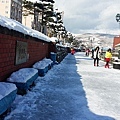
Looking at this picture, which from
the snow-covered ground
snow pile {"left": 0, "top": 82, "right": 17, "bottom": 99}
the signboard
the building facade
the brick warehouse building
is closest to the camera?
snow pile {"left": 0, "top": 82, "right": 17, "bottom": 99}

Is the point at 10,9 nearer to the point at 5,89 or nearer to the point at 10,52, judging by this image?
the point at 10,52

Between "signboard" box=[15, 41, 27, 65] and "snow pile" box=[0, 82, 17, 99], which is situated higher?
"signboard" box=[15, 41, 27, 65]

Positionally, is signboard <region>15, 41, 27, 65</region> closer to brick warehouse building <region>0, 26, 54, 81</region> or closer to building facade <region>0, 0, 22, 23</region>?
brick warehouse building <region>0, 26, 54, 81</region>

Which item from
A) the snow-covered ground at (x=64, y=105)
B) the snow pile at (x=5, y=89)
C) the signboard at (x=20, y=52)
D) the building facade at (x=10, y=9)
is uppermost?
the building facade at (x=10, y=9)

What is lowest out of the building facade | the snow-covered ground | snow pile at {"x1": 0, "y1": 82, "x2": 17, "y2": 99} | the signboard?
the snow-covered ground

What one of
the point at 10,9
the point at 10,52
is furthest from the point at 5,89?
the point at 10,9

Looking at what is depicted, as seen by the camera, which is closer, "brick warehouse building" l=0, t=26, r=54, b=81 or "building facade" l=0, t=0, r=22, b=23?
"brick warehouse building" l=0, t=26, r=54, b=81

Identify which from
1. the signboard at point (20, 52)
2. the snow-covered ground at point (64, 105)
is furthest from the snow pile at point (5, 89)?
the signboard at point (20, 52)

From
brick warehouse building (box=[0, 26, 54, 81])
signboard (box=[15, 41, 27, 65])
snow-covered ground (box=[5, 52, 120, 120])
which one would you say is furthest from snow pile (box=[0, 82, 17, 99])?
signboard (box=[15, 41, 27, 65])

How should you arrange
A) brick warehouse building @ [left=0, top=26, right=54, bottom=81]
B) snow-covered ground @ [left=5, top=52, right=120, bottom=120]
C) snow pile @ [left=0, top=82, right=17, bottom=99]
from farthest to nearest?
brick warehouse building @ [left=0, top=26, right=54, bottom=81], snow-covered ground @ [left=5, top=52, right=120, bottom=120], snow pile @ [left=0, top=82, right=17, bottom=99]

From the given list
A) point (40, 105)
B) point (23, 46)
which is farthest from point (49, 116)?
point (23, 46)

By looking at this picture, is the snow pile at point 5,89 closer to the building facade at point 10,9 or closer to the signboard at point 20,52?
the signboard at point 20,52

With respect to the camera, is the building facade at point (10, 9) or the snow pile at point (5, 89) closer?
the snow pile at point (5, 89)

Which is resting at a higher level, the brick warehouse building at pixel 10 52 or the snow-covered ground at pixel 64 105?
the brick warehouse building at pixel 10 52
